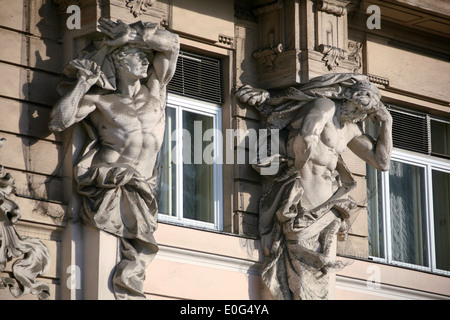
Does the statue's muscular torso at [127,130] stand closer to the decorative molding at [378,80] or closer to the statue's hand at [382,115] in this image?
the statue's hand at [382,115]

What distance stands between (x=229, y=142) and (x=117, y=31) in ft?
7.60

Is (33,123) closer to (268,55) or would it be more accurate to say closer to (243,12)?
(268,55)

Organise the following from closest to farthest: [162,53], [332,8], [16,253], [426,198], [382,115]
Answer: [16,253]
[162,53]
[382,115]
[332,8]
[426,198]

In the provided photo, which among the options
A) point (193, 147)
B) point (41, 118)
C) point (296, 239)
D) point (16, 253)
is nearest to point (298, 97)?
point (193, 147)

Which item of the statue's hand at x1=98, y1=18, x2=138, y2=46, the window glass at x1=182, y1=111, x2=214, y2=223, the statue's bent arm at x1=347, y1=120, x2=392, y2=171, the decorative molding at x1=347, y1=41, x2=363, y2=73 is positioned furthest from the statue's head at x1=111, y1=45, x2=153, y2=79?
the decorative molding at x1=347, y1=41, x2=363, y2=73

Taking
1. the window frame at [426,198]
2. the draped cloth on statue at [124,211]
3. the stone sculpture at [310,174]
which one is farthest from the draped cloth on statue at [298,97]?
the draped cloth on statue at [124,211]

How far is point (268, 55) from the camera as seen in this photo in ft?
68.1

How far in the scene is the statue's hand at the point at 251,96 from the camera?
20.5 meters

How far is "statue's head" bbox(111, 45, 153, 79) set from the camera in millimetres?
18906

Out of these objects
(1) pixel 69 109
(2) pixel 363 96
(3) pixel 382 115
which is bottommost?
(1) pixel 69 109

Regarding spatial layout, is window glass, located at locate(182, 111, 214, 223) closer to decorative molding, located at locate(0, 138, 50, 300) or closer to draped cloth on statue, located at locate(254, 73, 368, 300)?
draped cloth on statue, located at locate(254, 73, 368, 300)

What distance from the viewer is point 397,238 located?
22422 millimetres
